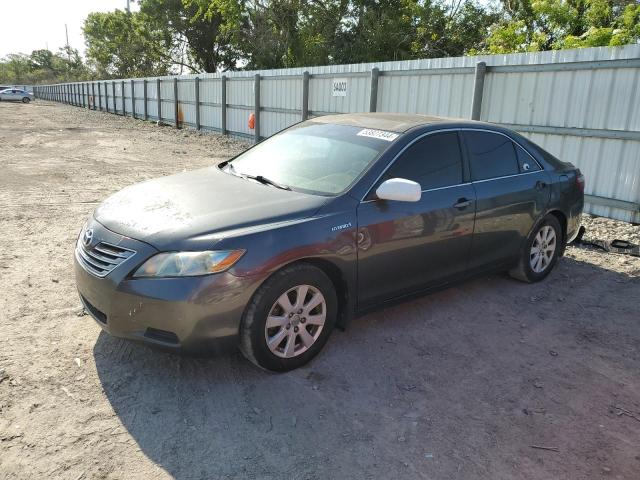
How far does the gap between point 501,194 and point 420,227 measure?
110 cm

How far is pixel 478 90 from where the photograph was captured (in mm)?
9305

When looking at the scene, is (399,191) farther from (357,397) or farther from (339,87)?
(339,87)

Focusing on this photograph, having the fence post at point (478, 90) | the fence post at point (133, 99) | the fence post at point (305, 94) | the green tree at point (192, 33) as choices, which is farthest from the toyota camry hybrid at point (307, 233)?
the green tree at point (192, 33)

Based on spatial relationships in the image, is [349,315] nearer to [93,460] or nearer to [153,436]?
[153,436]

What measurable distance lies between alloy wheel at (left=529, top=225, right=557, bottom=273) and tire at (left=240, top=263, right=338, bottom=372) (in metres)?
2.57

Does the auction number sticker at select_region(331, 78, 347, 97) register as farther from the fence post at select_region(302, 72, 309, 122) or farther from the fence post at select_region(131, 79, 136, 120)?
the fence post at select_region(131, 79, 136, 120)

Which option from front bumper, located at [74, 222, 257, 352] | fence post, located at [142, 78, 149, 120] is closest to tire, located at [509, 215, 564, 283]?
front bumper, located at [74, 222, 257, 352]

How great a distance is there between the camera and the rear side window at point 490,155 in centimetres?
447

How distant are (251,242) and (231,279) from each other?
9.7 inches

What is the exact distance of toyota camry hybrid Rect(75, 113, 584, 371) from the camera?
3012mm

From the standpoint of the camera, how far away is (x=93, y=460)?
2.57m

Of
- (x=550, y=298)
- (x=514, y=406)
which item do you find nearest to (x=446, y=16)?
(x=550, y=298)

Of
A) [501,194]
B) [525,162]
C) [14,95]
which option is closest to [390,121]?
[501,194]

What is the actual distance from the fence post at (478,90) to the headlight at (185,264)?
24.4 feet
